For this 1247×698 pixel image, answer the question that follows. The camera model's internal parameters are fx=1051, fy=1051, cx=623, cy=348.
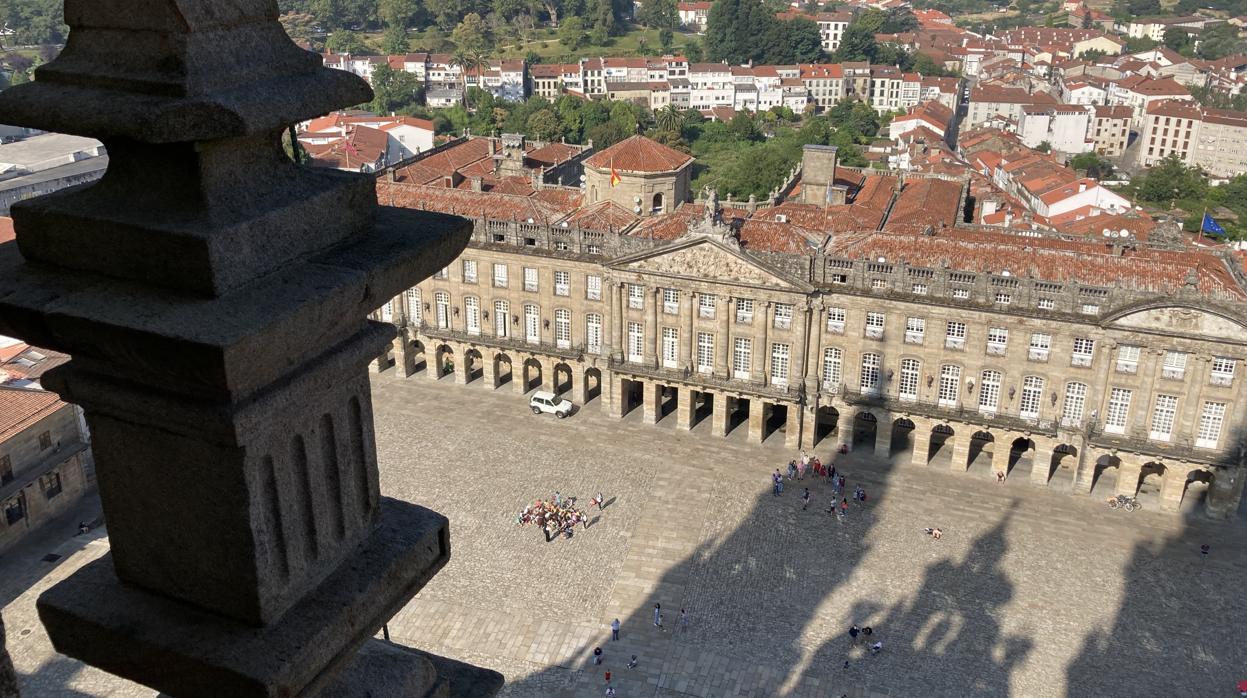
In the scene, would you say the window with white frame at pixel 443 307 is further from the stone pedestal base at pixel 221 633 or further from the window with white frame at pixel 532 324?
the stone pedestal base at pixel 221 633

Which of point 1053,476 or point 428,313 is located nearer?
point 1053,476

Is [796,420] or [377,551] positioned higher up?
[377,551]

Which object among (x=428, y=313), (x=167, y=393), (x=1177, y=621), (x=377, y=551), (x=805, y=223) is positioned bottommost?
(x=1177, y=621)

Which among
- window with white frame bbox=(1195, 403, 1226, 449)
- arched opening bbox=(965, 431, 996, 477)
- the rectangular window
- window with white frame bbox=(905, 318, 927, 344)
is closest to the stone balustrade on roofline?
window with white frame bbox=(905, 318, 927, 344)

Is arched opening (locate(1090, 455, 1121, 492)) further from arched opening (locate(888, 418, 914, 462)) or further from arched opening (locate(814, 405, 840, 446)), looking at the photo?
arched opening (locate(814, 405, 840, 446))

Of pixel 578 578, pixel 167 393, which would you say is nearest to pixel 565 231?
pixel 578 578

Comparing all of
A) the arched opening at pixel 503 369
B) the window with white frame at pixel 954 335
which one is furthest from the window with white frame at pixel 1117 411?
the arched opening at pixel 503 369

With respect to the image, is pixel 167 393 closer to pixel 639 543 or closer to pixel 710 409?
pixel 639 543
